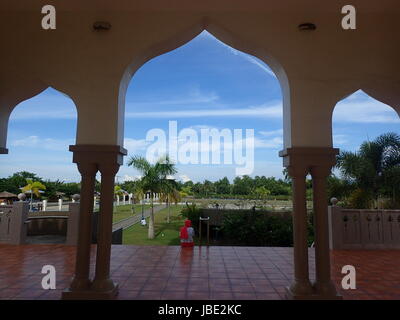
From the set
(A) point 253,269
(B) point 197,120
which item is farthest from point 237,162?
(B) point 197,120

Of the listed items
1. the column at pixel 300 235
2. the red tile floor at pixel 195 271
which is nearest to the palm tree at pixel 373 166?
the red tile floor at pixel 195 271

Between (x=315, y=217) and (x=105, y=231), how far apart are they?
9.01ft

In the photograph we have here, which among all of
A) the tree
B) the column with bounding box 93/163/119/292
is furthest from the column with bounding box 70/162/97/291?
the tree

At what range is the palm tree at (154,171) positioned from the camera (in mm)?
11852

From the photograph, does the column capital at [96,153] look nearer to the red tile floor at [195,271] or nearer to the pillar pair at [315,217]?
the red tile floor at [195,271]

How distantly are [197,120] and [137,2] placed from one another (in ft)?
48.7

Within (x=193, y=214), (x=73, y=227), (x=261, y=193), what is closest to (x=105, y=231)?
(x=73, y=227)

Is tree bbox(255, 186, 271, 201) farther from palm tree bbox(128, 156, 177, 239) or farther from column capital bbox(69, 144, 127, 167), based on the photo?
column capital bbox(69, 144, 127, 167)

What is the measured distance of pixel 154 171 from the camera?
11.9 metres

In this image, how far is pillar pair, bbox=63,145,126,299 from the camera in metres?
3.54

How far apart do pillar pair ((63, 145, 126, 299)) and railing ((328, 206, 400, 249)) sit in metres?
5.44

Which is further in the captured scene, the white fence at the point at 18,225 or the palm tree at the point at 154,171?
the palm tree at the point at 154,171

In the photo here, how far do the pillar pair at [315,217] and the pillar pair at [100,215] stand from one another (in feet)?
7.61

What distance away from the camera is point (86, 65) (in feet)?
12.4
